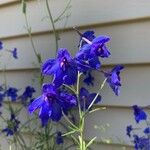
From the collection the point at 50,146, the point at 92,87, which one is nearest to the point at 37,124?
the point at 50,146

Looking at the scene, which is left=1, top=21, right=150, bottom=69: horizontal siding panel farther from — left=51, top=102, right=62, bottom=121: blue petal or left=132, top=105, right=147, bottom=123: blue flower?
left=51, top=102, right=62, bottom=121: blue petal

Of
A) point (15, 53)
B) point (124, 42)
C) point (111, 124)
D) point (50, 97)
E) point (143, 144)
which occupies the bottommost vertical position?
point (143, 144)

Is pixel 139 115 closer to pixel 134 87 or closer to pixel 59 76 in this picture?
pixel 134 87

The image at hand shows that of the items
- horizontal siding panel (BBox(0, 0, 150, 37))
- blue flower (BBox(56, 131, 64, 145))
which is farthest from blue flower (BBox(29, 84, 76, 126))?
blue flower (BBox(56, 131, 64, 145))

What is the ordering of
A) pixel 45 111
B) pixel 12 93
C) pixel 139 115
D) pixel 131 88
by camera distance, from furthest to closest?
pixel 12 93, pixel 131 88, pixel 139 115, pixel 45 111

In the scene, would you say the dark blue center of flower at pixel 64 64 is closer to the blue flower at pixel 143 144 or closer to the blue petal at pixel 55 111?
the blue petal at pixel 55 111

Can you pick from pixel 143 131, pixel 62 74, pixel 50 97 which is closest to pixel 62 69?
pixel 62 74

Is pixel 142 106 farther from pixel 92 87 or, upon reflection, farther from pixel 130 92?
pixel 92 87
